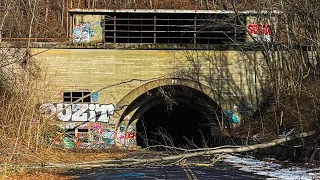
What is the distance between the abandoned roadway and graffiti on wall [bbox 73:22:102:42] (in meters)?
11.4

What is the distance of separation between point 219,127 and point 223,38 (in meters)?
4.97

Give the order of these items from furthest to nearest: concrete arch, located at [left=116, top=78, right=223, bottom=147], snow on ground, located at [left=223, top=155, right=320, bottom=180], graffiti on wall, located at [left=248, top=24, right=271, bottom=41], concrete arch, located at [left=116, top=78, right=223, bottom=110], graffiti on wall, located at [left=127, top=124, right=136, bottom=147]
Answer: graffiti on wall, located at [left=127, top=124, right=136, bottom=147] → concrete arch, located at [left=116, top=78, right=223, bottom=147] → concrete arch, located at [left=116, top=78, right=223, bottom=110] → graffiti on wall, located at [left=248, top=24, right=271, bottom=41] → snow on ground, located at [left=223, top=155, right=320, bottom=180]

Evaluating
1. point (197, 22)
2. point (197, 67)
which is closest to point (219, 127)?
point (197, 67)

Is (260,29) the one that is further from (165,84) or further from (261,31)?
(165,84)

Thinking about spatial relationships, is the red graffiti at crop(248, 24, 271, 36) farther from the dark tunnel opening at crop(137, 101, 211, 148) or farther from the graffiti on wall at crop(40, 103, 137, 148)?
the dark tunnel opening at crop(137, 101, 211, 148)

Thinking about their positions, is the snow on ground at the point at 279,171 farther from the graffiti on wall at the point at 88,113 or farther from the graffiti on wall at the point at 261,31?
the graffiti on wall at the point at 88,113

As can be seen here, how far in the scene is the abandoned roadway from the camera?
12.6 m

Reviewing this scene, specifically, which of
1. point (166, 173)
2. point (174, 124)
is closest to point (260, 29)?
point (166, 173)

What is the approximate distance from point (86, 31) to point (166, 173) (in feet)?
43.3

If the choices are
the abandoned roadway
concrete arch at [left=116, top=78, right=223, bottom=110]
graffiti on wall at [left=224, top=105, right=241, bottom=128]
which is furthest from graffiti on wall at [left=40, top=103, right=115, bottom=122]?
the abandoned roadway

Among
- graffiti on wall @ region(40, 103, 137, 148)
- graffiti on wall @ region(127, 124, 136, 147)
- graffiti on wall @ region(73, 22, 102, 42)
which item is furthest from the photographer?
graffiti on wall @ region(127, 124, 136, 147)

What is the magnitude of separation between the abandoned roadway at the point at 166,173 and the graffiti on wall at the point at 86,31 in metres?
11.4

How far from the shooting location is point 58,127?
23984mm

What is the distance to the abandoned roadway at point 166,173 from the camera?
12.6 meters
